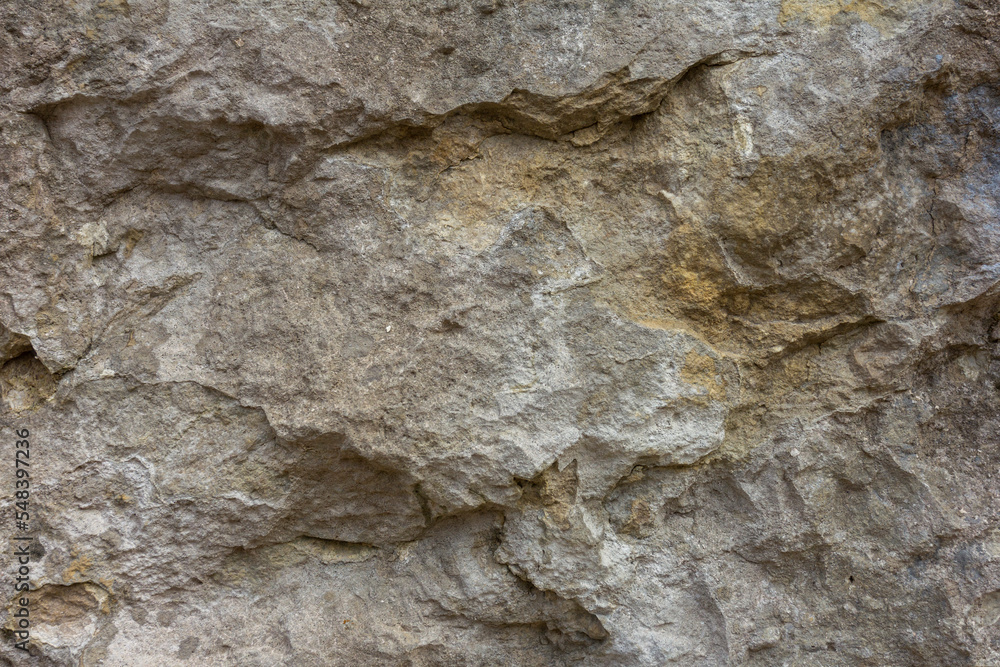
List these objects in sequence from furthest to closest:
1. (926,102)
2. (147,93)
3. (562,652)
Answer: (562,652) → (926,102) → (147,93)

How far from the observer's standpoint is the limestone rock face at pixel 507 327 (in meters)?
1.57

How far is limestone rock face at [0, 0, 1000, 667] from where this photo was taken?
1.57 meters

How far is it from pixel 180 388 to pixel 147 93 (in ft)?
1.98

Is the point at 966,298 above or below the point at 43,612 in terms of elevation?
above

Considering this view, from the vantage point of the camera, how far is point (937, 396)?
67.2 inches

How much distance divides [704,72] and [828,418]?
79 cm

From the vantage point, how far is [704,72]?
1601 mm

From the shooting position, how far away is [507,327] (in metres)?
1.61

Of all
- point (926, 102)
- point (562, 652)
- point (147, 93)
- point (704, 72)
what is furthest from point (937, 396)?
point (147, 93)

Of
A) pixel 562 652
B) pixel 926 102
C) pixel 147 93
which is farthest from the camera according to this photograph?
pixel 562 652

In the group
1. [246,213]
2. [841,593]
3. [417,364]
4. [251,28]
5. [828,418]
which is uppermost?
[251,28]

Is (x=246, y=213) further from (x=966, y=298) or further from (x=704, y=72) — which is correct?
(x=966, y=298)

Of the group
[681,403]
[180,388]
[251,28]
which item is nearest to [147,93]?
[251,28]

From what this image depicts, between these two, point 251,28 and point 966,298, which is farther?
point 966,298
